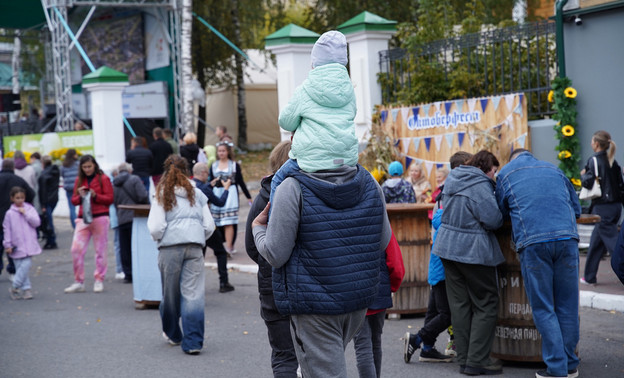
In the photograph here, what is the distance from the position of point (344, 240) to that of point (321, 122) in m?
0.60

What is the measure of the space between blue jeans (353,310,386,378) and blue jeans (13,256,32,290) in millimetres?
6841

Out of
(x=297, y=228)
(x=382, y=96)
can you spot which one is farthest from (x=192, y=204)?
(x=382, y=96)

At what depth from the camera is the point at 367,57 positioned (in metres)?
15.3

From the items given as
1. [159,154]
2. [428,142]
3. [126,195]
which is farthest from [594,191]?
[159,154]

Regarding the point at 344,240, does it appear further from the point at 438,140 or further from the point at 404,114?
the point at 404,114

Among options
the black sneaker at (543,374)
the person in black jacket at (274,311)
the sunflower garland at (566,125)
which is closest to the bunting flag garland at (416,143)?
the sunflower garland at (566,125)

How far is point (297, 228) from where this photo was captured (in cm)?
392

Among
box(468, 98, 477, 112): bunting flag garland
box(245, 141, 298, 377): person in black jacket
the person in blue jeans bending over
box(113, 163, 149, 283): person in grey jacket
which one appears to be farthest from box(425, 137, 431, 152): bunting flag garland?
box(245, 141, 298, 377): person in black jacket

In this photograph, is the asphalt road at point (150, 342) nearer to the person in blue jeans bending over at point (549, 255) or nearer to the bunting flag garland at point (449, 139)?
the person in blue jeans bending over at point (549, 255)

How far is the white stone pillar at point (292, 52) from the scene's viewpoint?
15766 millimetres

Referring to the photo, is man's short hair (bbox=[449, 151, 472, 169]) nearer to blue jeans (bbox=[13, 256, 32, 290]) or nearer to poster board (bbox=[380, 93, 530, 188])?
poster board (bbox=[380, 93, 530, 188])

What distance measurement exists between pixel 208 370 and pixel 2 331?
10.4ft

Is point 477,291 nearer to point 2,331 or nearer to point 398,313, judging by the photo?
point 398,313

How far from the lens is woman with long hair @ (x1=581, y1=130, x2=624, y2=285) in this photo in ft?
31.4
